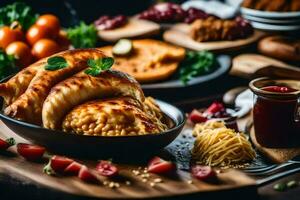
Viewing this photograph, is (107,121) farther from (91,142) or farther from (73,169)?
(73,169)

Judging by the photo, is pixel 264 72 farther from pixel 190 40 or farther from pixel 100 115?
pixel 100 115

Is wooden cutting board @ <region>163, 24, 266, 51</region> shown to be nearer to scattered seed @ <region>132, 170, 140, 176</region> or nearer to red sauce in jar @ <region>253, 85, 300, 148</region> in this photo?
red sauce in jar @ <region>253, 85, 300, 148</region>

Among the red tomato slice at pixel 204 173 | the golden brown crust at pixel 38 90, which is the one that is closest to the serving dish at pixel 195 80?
the golden brown crust at pixel 38 90

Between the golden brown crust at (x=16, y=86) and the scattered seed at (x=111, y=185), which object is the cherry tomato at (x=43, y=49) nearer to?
the golden brown crust at (x=16, y=86)

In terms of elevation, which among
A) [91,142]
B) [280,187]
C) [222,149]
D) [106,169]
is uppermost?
[91,142]

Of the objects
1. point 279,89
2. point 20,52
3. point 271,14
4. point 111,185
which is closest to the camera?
point 111,185

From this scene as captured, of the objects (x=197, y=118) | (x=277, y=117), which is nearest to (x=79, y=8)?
(x=197, y=118)

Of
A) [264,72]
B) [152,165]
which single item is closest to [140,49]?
[264,72]

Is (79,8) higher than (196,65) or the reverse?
higher
